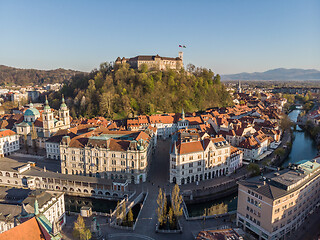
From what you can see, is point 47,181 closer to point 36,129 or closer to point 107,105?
point 36,129

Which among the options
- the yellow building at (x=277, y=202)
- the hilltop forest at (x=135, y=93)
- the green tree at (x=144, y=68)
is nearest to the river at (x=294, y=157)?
the yellow building at (x=277, y=202)

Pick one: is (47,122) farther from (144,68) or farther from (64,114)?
(144,68)

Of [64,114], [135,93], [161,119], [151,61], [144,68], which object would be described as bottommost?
[161,119]

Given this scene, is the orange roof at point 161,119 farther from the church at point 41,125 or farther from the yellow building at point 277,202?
the yellow building at point 277,202

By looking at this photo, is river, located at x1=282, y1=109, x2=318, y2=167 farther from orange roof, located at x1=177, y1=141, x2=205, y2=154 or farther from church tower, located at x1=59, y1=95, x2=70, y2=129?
church tower, located at x1=59, y1=95, x2=70, y2=129

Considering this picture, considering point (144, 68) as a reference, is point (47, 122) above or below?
below

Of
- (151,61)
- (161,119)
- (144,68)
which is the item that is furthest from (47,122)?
(151,61)
